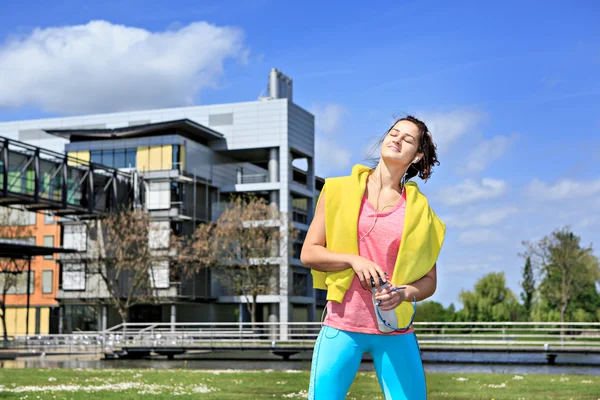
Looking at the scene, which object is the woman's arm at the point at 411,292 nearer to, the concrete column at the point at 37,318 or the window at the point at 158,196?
the window at the point at 158,196

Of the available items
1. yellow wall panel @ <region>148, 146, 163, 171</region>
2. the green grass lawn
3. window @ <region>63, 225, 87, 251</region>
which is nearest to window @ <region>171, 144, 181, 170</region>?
yellow wall panel @ <region>148, 146, 163, 171</region>

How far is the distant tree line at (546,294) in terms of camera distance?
6131cm

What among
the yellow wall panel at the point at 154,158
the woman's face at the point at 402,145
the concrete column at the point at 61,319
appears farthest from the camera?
the concrete column at the point at 61,319

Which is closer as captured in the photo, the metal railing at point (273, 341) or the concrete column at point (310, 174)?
the metal railing at point (273, 341)

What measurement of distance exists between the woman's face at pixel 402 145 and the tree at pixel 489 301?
63.8 meters

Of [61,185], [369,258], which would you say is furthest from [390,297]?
[61,185]

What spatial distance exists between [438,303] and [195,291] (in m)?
21.5

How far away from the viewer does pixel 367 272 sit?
3.73 m

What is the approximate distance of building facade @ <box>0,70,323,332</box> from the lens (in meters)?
61.6

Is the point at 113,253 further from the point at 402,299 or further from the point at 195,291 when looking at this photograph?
the point at 402,299

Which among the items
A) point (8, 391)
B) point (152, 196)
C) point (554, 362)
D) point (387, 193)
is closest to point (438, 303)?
point (152, 196)

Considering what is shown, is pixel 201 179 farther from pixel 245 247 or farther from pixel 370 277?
pixel 370 277

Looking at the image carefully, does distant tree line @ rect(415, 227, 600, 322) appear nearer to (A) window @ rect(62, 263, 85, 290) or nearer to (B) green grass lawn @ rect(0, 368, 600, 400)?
(A) window @ rect(62, 263, 85, 290)

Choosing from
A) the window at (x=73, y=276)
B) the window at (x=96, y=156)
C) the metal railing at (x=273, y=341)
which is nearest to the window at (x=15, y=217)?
the window at (x=73, y=276)
